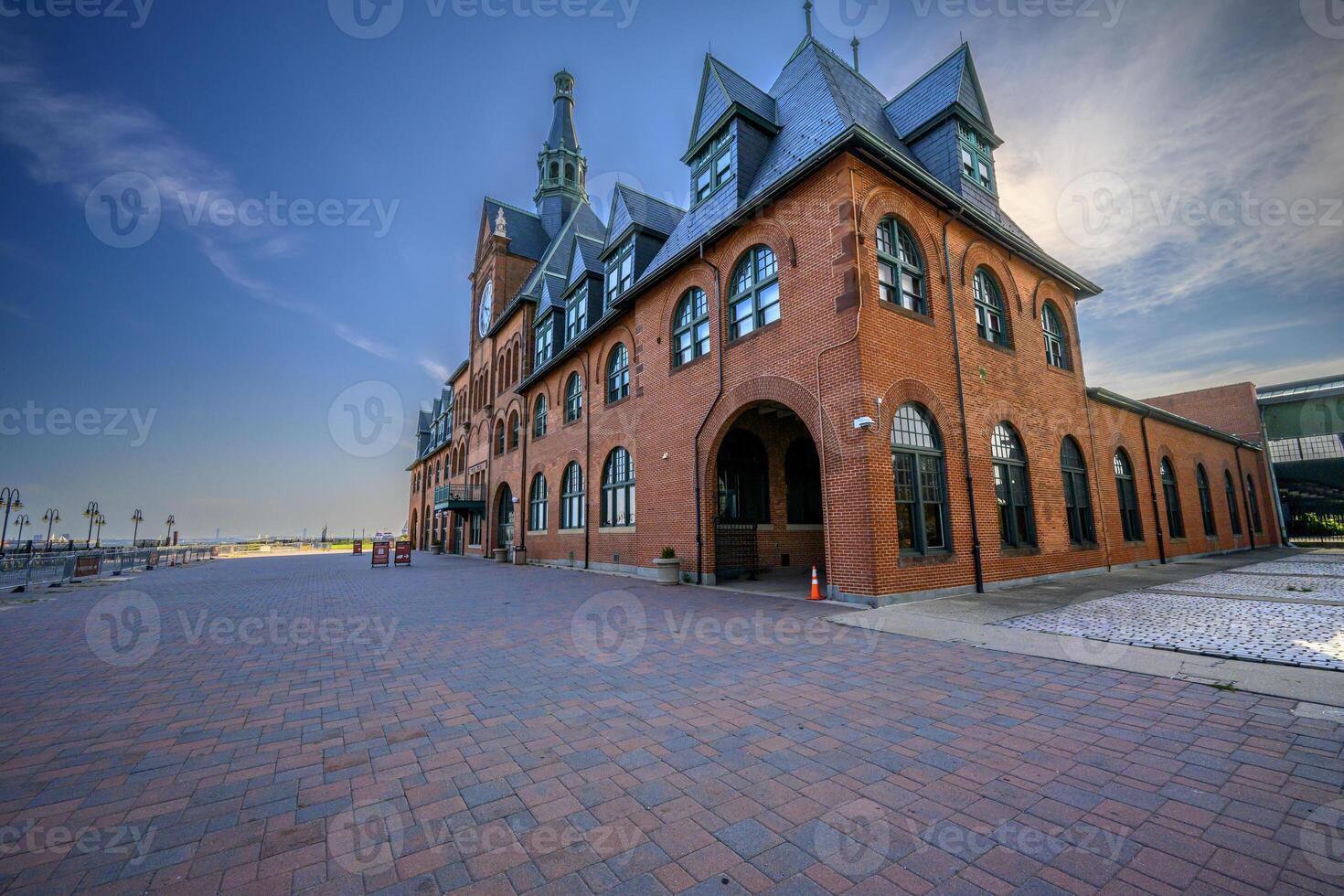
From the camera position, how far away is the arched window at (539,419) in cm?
2515

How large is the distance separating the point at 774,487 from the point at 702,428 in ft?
13.3

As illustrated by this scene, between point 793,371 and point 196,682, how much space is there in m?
10.4

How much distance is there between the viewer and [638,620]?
8586mm

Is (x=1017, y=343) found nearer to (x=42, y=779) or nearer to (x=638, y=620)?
(x=638, y=620)

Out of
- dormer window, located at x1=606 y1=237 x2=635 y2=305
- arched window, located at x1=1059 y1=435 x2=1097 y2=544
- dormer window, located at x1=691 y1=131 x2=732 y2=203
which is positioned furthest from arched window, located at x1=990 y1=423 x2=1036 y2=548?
dormer window, located at x1=606 y1=237 x2=635 y2=305

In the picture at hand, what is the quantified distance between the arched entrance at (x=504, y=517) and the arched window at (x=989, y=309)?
22801 mm

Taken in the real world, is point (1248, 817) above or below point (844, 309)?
below

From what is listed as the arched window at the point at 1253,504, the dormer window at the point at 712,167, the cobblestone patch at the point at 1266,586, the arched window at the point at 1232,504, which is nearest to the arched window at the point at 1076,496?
the cobblestone patch at the point at 1266,586

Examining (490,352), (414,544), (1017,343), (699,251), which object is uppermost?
(490,352)

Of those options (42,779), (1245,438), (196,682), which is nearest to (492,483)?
(196,682)

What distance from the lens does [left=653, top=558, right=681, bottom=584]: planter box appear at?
45.8 ft

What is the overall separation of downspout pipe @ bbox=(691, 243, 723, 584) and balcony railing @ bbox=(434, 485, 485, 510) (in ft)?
67.9

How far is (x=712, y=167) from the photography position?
48.1 feet

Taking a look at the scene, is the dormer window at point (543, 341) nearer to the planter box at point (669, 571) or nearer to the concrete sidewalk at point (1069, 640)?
the planter box at point (669, 571)
